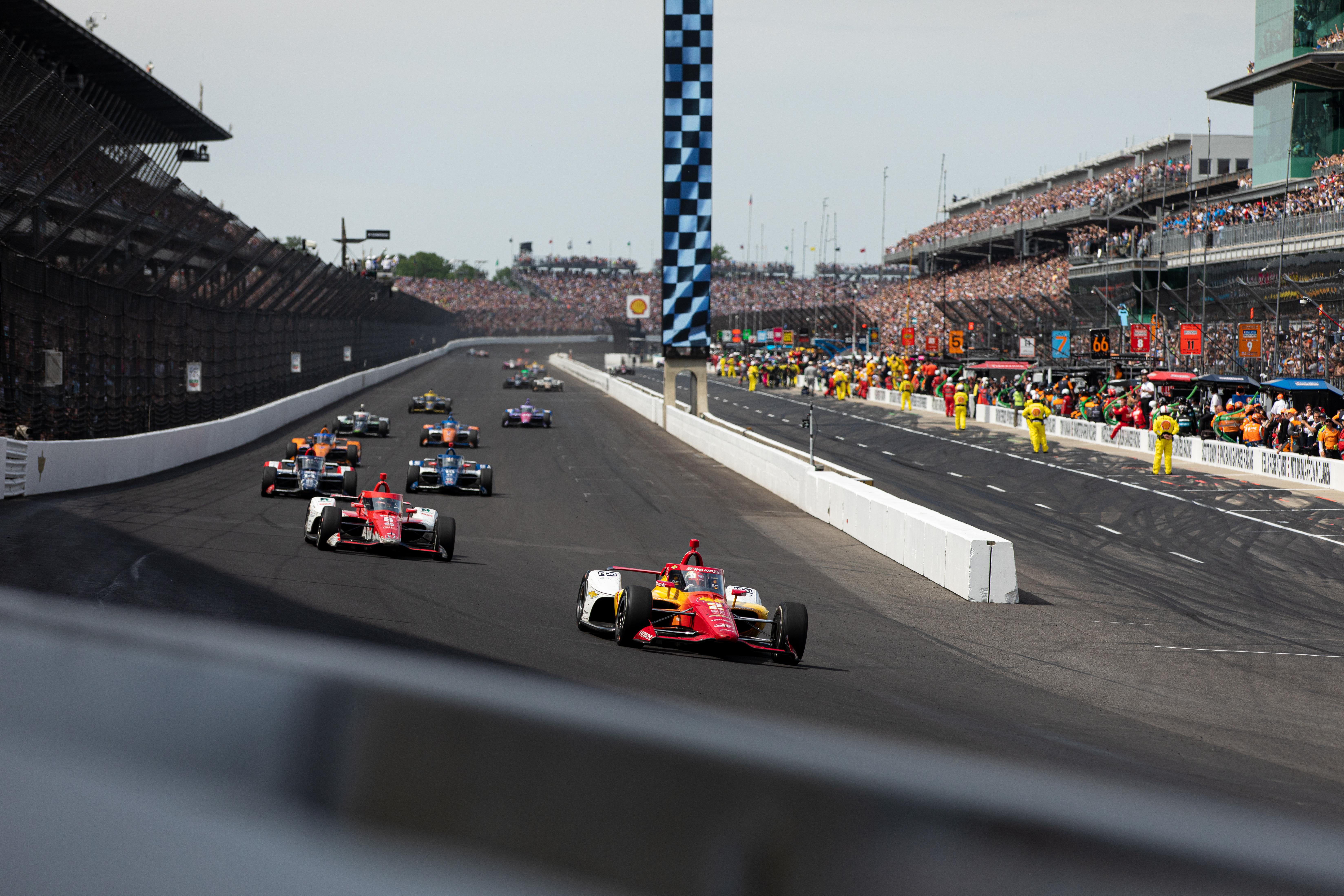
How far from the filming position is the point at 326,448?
2344cm

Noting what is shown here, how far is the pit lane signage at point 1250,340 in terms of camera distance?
3080 centimetres

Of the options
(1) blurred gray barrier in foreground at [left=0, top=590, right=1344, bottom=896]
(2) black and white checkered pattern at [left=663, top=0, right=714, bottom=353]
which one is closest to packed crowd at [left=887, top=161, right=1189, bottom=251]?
(2) black and white checkered pattern at [left=663, top=0, right=714, bottom=353]

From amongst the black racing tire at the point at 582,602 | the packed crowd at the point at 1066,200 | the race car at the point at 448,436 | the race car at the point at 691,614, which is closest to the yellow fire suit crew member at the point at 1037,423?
the race car at the point at 448,436

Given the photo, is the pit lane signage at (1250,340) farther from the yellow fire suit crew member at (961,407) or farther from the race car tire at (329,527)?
the race car tire at (329,527)

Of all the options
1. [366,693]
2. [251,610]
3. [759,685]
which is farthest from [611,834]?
[251,610]

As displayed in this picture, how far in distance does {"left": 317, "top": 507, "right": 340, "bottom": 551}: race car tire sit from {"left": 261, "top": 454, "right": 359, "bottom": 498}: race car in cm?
551

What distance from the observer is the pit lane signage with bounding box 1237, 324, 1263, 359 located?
101ft

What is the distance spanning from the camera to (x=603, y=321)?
490 ft

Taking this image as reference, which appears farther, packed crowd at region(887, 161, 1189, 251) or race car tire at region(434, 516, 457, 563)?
packed crowd at region(887, 161, 1189, 251)

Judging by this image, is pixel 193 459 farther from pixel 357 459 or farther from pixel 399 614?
pixel 399 614

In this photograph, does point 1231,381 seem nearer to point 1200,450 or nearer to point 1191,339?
point 1200,450

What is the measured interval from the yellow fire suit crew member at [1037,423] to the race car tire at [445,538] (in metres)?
20.4

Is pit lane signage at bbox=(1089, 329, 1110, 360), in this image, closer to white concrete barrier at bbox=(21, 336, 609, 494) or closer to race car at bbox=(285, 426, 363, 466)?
race car at bbox=(285, 426, 363, 466)

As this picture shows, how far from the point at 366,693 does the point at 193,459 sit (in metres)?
25.7
